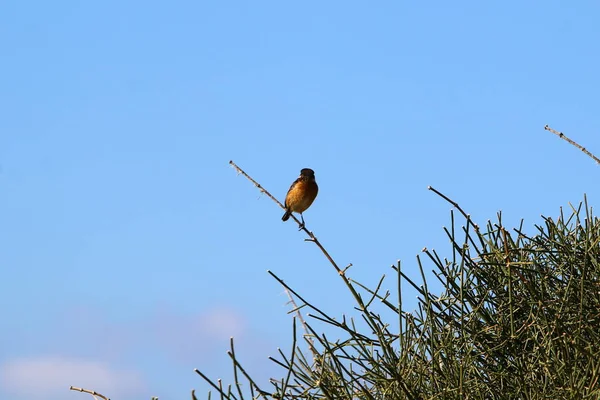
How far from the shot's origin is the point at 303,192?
30.6 ft

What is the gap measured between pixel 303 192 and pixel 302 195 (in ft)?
0.12

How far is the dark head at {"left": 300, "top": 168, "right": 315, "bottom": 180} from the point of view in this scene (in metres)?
9.43

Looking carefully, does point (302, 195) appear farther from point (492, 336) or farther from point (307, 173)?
point (492, 336)

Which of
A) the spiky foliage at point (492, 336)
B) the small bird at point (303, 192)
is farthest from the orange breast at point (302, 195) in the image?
the spiky foliage at point (492, 336)

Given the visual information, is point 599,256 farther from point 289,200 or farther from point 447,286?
point 289,200

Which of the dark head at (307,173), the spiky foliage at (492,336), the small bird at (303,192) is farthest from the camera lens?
the dark head at (307,173)

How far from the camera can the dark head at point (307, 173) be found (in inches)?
371

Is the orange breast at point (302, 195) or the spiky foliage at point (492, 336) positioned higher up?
the orange breast at point (302, 195)

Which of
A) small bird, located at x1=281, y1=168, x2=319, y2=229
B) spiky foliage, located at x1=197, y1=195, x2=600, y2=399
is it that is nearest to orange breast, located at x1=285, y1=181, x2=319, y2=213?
small bird, located at x1=281, y1=168, x2=319, y2=229

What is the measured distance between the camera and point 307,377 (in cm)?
314

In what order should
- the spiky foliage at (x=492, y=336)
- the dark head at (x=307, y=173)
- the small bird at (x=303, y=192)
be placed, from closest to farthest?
the spiky foliage at (x=492, y=336) → the small bird at (x=303, y=192) → the dark head at (x=307, y=173)

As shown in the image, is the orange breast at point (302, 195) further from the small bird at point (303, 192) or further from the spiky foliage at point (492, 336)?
the spiky foliage at point (492, 336)

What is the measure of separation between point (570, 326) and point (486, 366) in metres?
0.33

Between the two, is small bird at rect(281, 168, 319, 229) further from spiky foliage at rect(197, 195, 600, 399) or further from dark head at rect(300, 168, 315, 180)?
spiky foliage at rect(197, 195, 600, 399)
